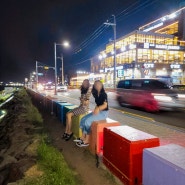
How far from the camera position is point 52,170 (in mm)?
5289

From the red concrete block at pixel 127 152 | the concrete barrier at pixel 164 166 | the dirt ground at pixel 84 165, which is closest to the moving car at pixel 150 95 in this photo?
the dirt ground at pixel 84 165

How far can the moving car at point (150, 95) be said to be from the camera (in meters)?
15.1

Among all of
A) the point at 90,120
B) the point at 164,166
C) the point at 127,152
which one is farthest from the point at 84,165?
the point at 164,166

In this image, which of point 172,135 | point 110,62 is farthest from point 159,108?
point 110,62

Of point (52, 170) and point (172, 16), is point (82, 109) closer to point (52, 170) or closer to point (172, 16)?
point (52, 170)

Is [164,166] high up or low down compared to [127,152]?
up

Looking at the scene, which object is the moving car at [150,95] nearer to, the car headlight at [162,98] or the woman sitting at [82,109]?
the car headlight at [162,98]

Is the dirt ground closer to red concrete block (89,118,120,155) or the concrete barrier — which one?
red concrete block (89,118,120,155)

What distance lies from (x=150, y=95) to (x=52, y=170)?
449 inches

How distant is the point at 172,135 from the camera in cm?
881

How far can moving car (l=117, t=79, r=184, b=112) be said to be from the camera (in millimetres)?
15129

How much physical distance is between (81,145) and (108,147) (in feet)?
5.98

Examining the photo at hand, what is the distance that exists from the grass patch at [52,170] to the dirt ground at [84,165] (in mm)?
232

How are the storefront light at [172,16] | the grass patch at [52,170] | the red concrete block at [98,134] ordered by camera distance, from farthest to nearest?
1. the storefront light at [172,16]
2. the red concrete block at [98,134]
3. the grass patch at [52,170]
